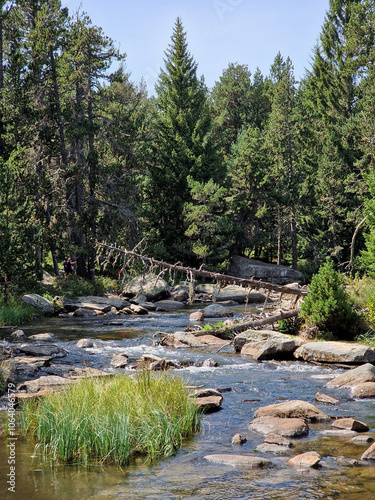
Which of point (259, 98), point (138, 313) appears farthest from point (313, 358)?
point (259, 98)

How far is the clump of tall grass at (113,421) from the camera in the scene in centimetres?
650

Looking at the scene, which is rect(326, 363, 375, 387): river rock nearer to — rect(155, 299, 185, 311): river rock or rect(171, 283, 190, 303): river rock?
rect(155, 299, 185, 311): river rock

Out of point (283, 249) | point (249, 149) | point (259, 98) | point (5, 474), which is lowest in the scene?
point (5, 474)

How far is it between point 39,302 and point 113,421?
670 inches

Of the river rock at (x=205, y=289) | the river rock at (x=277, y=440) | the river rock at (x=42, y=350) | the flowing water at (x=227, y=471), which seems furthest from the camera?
the river rock at (x=205, y=289)

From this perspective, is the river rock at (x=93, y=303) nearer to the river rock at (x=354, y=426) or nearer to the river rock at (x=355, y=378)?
the river rock at (x=355, y=378)

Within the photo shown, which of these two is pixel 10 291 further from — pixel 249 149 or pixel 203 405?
pixel 249 149

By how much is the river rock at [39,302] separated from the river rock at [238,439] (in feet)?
55.1

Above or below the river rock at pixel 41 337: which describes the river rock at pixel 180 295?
above

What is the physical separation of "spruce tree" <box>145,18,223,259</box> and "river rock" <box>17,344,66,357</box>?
25215mm

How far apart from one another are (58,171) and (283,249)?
88.5 ft

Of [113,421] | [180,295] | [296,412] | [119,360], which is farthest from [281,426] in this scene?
[180,295]

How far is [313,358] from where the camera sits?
41.7 ft

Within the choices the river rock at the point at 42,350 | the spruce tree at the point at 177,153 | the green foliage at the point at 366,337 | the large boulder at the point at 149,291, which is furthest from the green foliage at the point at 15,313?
the spruce tree at the point at 177,153
